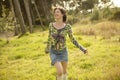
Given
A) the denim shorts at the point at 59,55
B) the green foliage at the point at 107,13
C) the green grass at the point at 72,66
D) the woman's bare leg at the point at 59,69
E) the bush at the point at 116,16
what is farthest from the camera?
the green foliage at the point at 107,13

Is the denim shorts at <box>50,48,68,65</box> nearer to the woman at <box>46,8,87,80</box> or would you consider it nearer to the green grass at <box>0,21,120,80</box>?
the woman at <box>46,8,87,80</box>

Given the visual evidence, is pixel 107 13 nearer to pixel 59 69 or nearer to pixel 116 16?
pixel 116 16

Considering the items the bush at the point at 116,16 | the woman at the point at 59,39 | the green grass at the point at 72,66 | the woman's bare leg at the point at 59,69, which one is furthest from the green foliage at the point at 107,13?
the woman's bare leg at the point at 59,69

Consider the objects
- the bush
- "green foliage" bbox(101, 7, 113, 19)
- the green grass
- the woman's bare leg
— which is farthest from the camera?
"green foliage" bbox(101, 7, 113, 19)

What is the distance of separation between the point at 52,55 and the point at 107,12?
27550mm

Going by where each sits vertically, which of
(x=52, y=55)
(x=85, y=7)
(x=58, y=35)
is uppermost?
(x=58, y=35)

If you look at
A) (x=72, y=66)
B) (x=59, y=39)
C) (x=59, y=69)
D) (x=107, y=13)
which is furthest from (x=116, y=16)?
(x=59, y=69)

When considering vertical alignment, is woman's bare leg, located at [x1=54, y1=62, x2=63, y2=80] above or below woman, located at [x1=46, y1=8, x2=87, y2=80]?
below

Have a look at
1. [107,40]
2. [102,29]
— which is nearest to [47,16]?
[102,29]

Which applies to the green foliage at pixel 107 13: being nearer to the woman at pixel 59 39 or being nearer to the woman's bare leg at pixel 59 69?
the woman at pixel 59 39

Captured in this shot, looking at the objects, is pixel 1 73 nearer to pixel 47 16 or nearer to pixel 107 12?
pixel 107 12

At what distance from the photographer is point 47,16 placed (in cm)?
4316

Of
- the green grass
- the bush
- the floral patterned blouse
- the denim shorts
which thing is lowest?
the bush

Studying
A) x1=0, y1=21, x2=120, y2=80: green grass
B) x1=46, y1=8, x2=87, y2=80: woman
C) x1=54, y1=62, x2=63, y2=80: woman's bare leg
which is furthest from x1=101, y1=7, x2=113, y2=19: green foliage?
x1=54, y1=62, x2=63, y2=80: woman's bare leg
